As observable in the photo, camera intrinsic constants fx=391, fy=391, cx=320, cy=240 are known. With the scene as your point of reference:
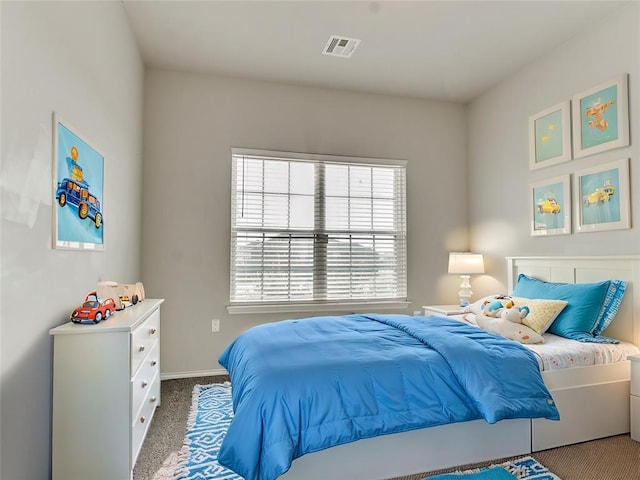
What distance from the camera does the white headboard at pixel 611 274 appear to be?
2637mm

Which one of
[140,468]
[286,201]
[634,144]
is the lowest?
[140,468]

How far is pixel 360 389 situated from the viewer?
5.88 ft

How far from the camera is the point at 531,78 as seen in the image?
3607 millimetres

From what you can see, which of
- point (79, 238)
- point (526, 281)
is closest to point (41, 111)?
point (79, 238)

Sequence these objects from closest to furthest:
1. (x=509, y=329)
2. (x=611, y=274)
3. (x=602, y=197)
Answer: (x=509, y=329) < (x=611, y=274) < (x=602, y=197)

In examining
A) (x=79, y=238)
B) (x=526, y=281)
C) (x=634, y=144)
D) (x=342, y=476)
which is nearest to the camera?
(x=342, y=476)

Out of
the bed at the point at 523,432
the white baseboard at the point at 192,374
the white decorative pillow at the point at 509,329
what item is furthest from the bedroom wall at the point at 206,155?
the bed at the point at 523,432

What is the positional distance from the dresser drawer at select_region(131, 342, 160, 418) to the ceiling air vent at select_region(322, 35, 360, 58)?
8.87 ft

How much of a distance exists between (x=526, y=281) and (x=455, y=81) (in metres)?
2.11

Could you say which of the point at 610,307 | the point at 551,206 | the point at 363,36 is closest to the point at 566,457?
the point at 610,307

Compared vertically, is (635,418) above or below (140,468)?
above

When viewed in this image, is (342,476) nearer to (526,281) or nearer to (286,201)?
(526,281)

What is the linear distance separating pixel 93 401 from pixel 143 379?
38 cm

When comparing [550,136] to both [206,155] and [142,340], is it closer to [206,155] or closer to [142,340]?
[206,155]
